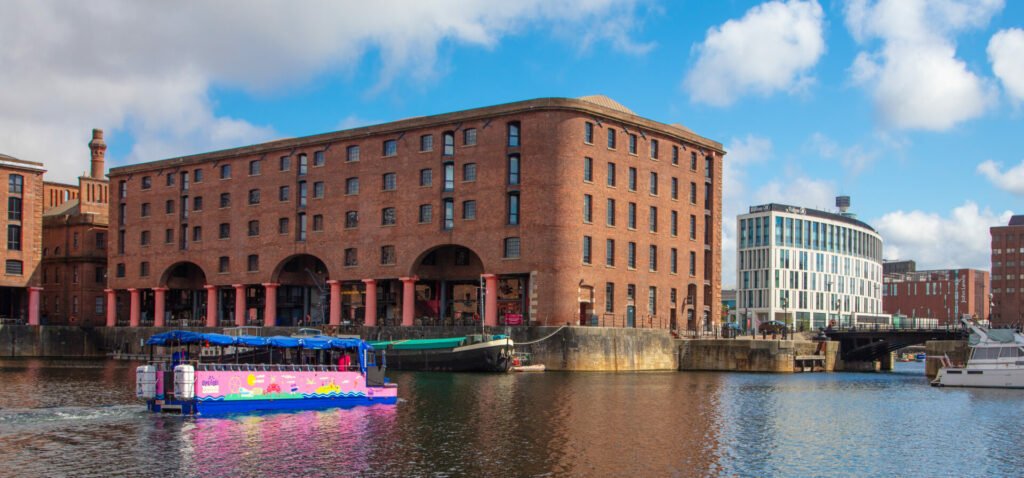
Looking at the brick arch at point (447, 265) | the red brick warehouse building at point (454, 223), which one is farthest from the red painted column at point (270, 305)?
the brick arch at point (447, 265)

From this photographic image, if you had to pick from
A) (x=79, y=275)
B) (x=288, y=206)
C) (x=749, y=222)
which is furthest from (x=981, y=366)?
(x=749, y=222)

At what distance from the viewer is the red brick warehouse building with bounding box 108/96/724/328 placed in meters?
90.2

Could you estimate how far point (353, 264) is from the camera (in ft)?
338

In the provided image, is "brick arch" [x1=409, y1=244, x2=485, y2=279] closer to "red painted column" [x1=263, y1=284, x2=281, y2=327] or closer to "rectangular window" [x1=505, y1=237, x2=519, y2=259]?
"rectangular window" [x1=505, y1=237, x2=519, y2=259]

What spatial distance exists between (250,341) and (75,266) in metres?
94.3

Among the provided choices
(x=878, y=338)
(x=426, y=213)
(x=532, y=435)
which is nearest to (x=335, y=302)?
(x=426, y=213)

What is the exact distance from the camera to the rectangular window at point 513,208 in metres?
91.4

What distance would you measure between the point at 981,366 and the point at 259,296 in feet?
247

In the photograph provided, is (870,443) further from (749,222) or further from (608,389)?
(749,222)

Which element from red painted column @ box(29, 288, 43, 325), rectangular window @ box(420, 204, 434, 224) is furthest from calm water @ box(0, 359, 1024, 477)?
red painted column @ box(29, 288, 43, 325)

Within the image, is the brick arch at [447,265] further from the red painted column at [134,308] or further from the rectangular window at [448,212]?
the red painted column at [134,308]

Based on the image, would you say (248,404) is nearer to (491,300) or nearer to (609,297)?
(491,300)

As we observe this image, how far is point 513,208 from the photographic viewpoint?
91.8 m

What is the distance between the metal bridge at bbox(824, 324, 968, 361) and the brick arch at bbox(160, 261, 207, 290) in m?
71.4
